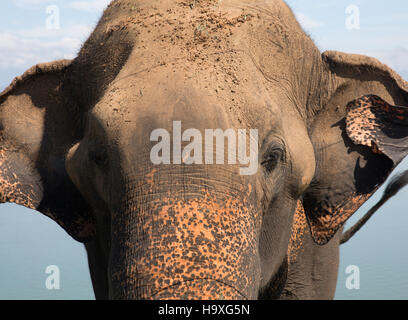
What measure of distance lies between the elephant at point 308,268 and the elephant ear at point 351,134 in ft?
0.61

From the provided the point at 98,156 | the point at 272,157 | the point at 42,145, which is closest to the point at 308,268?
the point at 272,157

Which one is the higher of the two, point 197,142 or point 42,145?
point 42,145

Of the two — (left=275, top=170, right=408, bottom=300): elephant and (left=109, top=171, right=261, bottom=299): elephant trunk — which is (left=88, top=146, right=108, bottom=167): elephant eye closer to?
(left=109, top=171, right=261, bottom=299): elephant trunk

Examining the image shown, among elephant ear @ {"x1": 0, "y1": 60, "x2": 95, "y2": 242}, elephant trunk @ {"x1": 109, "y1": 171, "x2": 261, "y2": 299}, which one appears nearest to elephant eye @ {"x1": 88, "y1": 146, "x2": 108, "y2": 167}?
elephant trunk @ {"x1": 109, "y1": 171, "x2": 261, "y2": 299}

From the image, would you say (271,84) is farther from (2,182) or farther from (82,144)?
(2,182)

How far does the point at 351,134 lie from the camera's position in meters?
3.46

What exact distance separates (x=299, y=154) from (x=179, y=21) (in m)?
0.76

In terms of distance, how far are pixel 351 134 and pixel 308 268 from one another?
3.22 ft

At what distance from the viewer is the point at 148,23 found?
3012 mm

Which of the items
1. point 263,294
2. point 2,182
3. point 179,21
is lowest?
point 263,294

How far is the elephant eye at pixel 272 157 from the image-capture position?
283 centimetres

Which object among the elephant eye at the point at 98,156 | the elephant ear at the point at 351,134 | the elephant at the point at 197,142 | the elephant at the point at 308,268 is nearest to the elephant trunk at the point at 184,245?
the elephant at the point at 197,142

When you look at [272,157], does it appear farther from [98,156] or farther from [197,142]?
[98,156]
